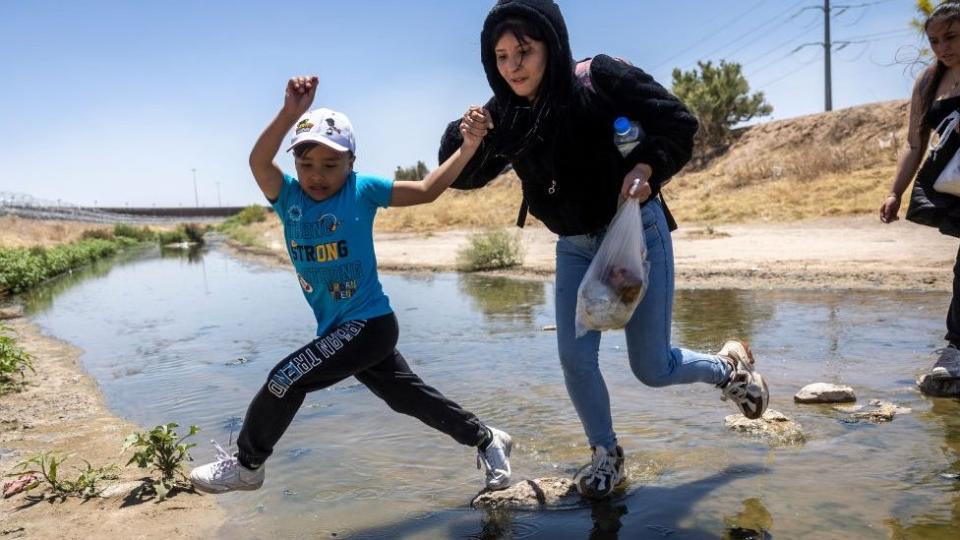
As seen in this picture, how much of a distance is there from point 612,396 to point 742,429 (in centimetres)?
114

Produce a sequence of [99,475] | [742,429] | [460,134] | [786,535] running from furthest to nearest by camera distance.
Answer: [742,429] → [99,475] → [460,134] → [786,535]

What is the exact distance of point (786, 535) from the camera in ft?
9.64

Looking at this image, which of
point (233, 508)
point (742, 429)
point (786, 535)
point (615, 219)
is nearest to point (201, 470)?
point (233, 508)

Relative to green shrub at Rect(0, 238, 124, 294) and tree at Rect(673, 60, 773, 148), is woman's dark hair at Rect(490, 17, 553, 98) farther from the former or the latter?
tree at Rect(673, 60, 773, 148)

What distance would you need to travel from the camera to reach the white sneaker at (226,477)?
11.1 feet

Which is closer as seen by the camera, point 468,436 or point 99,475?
point 468,436

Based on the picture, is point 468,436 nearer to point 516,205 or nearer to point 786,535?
point 786,535

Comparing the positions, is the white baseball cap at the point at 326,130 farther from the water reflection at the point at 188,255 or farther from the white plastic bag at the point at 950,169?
the water reflection at the point at 188,255

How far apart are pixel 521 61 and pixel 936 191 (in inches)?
116

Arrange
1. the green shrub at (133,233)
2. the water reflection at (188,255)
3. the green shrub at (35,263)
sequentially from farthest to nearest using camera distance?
the green shrub at (133,233) < the water reflection at (188,255) < the green shrub at (35,263)

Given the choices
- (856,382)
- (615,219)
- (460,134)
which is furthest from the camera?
(856,382)

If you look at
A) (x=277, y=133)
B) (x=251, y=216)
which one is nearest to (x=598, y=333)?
(x=277, y=133)

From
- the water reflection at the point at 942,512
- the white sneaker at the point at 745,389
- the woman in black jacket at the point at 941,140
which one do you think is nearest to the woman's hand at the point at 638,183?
the white sneaker at the point at 745,389

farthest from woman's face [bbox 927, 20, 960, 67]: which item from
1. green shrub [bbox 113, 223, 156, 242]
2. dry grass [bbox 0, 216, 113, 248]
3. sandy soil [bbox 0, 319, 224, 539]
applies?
green shrub [bbox 113, 223, 156, 242]
